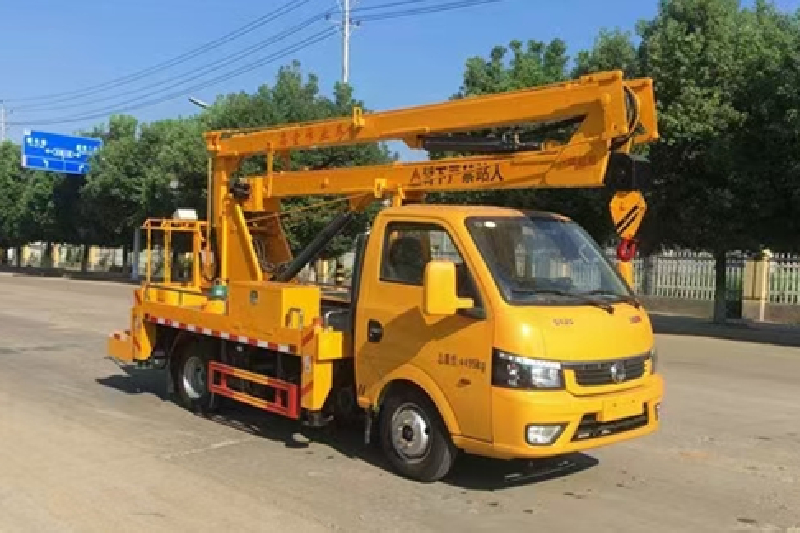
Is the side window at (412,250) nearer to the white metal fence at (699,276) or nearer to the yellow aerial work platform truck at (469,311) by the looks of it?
the yellow aerial work platform truck at (469,311)

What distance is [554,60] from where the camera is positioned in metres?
29.9

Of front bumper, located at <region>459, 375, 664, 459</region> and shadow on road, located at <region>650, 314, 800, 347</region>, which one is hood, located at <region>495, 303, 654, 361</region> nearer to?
front bumper, located at <region>459, 375, 664, 459</region>

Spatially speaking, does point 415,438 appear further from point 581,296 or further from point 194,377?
point 194,377

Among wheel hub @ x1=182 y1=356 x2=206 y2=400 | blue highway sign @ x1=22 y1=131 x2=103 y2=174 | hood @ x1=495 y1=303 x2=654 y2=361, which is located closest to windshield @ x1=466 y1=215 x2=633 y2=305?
hood @ x1=495 y1=303 x2=654 y2=361

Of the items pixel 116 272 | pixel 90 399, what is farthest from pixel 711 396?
pixel 116 272

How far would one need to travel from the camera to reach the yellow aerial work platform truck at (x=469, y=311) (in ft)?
20.3

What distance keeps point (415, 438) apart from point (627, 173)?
2536 millimetres

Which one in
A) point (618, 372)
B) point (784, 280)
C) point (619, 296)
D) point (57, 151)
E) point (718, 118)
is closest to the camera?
point (618, 372)

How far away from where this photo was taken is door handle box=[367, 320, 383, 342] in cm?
Answer: 708

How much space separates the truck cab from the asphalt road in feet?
1.48

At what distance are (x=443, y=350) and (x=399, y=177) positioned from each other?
250 centimetres

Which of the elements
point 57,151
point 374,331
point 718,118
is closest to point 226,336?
point 374,331

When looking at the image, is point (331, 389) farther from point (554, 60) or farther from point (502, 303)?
point (554, 60)

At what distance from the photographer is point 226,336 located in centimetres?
862
